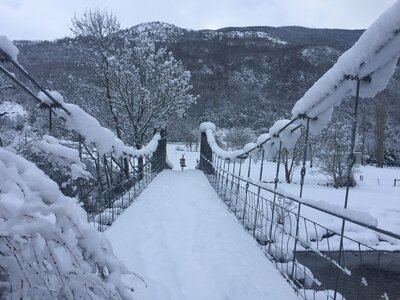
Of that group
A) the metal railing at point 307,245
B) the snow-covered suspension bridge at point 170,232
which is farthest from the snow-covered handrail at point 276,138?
the metal railing at point 307,245

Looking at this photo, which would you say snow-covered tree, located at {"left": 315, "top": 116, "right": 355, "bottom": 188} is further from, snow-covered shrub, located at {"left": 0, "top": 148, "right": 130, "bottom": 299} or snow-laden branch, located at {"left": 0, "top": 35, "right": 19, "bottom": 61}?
snow-covered shrub, located at {"left": 0, "top": 148, "right": 130, "bottom": 299}

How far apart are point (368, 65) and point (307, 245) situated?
131 centimetres

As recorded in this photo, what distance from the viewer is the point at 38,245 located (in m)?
1.05

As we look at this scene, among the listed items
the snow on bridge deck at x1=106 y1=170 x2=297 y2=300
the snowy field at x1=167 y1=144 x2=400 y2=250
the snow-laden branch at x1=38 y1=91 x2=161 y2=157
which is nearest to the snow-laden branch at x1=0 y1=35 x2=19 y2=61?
the snow-laden branch at x1=38 y1=91 x2=161 y2=157

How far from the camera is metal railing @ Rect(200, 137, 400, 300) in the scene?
2229 mm

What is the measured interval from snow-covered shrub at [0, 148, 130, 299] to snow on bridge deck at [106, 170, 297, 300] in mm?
1271

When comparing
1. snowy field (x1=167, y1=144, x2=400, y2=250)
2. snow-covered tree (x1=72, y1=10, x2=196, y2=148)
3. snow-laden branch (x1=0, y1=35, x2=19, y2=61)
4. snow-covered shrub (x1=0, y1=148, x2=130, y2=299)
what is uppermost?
snow-covered tree (x1=72, y1=10, x2=196, y2=148)

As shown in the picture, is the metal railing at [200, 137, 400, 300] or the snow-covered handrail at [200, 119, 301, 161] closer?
the metal railing at [200, 137, 400, 300]

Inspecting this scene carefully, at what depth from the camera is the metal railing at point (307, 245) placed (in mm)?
2229

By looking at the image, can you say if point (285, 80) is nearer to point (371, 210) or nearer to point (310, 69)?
point (310, 69)

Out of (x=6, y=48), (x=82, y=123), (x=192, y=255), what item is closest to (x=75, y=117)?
(x=82, y=123)

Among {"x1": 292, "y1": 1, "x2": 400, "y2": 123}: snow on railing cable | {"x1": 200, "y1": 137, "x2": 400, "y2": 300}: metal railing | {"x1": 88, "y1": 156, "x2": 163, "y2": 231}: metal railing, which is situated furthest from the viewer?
{"x1": 88, "y1": 156, "x2": 163, "y2": 231}: metal railing

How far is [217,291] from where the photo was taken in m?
2.52

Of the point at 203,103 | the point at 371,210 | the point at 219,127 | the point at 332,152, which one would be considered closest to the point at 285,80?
the point at 203,103
